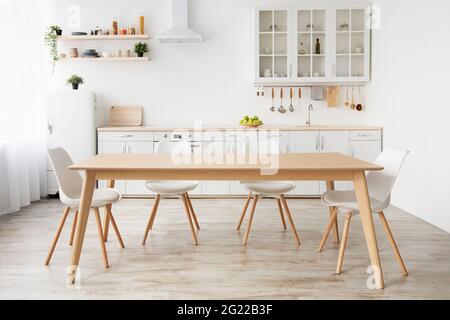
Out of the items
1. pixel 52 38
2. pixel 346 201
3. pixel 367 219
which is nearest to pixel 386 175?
pixel 346 201

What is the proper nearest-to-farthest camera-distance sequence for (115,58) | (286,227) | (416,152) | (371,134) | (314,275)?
(314,275), (286,227), (416,152), (371,134), (115,58)

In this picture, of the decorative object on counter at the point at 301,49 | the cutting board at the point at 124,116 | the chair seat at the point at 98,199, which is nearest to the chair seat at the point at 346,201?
the chair seat at the point at 98,199

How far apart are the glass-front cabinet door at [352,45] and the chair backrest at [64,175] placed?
374 cm

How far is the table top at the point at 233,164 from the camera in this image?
9.81 ft

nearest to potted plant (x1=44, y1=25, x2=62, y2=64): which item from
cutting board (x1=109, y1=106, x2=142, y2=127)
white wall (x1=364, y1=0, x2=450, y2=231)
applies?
cutting board (x1=109, y1=106, x2=142, y2=127)

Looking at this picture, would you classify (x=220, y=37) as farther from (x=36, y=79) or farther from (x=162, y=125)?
(x=36, y=79)

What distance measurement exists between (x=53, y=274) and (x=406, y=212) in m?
3.68

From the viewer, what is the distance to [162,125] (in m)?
6.33

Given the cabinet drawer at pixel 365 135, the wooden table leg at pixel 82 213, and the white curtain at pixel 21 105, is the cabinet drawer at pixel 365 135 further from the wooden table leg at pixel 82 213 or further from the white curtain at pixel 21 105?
the white curtain at pixel 21 105

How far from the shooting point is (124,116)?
251 inches

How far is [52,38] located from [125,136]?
168 centimetres

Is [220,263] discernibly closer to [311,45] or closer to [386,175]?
[386,175]

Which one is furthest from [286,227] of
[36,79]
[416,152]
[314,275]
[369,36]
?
[36,79]

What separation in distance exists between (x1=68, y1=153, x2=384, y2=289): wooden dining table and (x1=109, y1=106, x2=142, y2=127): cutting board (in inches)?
126
